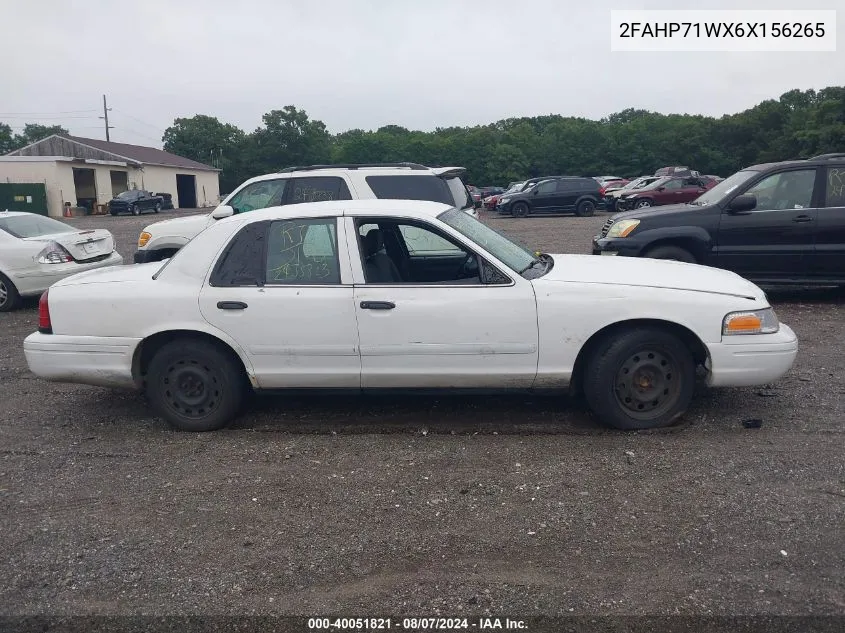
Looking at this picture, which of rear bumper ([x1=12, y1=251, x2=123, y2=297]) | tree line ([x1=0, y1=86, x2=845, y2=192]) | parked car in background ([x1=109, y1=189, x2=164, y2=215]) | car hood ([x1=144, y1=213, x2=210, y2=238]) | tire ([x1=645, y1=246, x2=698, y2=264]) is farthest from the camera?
tree line ([x1=0, y1=86, x2=845, y2=192])

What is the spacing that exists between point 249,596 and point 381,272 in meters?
2.44

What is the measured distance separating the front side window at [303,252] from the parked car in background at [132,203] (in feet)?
125

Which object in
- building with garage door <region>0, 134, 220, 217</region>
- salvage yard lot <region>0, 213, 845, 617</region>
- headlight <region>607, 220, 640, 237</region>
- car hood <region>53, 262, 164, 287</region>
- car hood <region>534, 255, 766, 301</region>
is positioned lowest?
salvage yard lot <region>0, 213, 845, 617</region>

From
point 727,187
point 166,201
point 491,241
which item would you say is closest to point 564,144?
point 166,201

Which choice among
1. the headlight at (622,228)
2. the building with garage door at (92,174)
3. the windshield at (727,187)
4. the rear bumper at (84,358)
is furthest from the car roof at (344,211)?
the building with garage door at (92,174)

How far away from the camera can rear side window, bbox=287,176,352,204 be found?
9086mm

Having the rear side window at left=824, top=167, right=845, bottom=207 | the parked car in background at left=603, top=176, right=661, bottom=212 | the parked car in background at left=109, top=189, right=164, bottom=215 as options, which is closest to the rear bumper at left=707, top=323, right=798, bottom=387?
the rear side window at left=824, top=167, right=845, bottom=207

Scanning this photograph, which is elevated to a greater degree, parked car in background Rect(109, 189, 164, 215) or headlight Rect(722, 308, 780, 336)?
parked car in background Rect(109, 189, 164, 215)

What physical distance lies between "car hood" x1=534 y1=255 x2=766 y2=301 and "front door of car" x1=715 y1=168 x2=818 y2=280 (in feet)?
11.4

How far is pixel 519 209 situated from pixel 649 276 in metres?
25.7

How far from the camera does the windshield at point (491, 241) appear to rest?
5.06 meters

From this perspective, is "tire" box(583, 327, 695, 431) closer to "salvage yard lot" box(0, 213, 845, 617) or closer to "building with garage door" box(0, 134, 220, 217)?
"salvage yard lot" box(0, 213, 845, 617)

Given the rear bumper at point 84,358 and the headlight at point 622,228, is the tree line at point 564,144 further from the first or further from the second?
the rear bumper at point 84,358

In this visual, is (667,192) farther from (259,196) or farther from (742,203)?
(259,196)
